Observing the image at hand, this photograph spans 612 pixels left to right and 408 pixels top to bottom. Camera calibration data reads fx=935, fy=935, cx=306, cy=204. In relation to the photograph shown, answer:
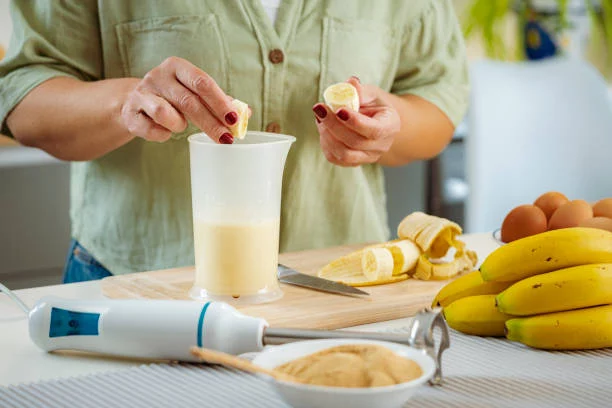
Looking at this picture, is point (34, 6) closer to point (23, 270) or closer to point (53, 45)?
point (53, 45)

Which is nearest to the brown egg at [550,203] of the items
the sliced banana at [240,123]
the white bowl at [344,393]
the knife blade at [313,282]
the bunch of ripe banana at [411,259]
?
the bunch of ripe banana at [411,259]

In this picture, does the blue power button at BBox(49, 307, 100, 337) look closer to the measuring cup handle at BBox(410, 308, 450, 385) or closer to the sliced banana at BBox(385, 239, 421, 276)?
the measuring cup handle at BBox(410, 308, 450, 385)

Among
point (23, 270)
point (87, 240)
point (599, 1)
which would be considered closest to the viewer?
point (87, 240)

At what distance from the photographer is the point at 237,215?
1105 mm

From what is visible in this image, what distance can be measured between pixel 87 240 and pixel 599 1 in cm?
275

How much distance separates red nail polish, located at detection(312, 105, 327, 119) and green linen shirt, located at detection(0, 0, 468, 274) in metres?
0.26

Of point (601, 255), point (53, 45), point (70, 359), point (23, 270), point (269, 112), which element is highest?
point (53, 45)

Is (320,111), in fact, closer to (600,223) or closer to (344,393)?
(600,223)

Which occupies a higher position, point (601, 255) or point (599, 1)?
point (599, 1)

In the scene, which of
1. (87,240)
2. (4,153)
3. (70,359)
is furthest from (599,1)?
(70,359)

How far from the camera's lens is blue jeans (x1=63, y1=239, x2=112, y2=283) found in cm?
152

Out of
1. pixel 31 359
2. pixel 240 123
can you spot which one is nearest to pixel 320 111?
pixel 240 123

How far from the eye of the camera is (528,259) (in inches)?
39.4

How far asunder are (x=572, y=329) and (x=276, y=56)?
0.68 meters
